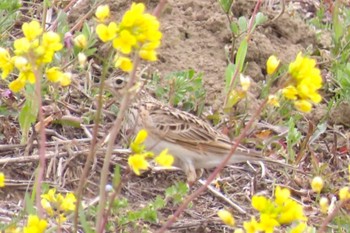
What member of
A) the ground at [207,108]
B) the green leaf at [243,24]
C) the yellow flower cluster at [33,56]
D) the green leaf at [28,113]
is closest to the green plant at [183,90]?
the ground at [207,108]

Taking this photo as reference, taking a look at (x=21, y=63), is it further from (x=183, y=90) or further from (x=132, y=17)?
(x=183, y=90)

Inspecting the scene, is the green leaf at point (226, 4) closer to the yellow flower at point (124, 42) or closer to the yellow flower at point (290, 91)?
the yellow flower at point (290, 91)

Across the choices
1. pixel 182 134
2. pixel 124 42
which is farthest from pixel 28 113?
pixel 124 42

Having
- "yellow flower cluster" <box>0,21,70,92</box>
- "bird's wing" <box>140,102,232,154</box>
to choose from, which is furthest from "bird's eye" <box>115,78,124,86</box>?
"yellow flower cluster" <box>0,21,70,92</box>

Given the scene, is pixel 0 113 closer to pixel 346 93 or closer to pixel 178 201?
pixel 178 201

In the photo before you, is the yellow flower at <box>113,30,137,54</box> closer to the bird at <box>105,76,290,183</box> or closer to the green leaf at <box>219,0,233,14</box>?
the bird at <box>105,76,290,183</box>

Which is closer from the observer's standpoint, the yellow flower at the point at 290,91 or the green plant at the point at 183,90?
the yellow flower at the point at 290,91

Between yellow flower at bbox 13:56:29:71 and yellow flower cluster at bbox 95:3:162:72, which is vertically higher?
yellow flower cluster at bbox 95:3:162:72

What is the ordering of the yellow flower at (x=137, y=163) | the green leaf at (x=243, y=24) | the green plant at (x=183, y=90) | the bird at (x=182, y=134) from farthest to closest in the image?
1. the green leaf at (x=243, y=24)
2. the green plant at (x=183, y=90)
3. the bird at (x=182, y=134)
4. the yellow flower at (x=137, y=163)
